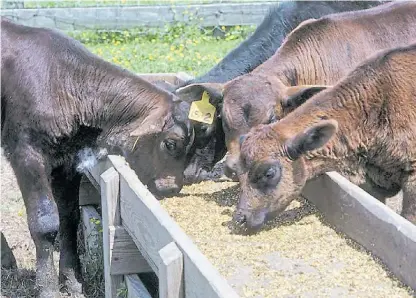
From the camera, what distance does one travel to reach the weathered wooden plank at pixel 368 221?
396 cm

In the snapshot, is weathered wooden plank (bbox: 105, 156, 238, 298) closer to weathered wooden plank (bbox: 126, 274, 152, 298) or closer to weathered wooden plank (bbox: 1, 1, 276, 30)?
weathered wooden plank (bbox: 126, 274, 152, 298)

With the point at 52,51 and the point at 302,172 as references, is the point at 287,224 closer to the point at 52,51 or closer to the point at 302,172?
the point at 302,172

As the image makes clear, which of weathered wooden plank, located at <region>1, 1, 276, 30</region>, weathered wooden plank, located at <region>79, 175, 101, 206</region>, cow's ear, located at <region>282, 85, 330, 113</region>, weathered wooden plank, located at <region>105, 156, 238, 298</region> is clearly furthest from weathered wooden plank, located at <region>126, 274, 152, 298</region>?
weathered wooden plank, located at <region>1, 1, 276, 30</region>

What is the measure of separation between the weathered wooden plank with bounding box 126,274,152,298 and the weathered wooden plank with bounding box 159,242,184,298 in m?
0.86

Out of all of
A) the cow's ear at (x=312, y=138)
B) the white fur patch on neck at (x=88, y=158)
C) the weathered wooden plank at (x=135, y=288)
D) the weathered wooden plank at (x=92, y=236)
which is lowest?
the weathered wooden plank at (x=92, y=236)

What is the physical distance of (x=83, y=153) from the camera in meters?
6.00

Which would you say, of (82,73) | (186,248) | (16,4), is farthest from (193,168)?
(16,4)

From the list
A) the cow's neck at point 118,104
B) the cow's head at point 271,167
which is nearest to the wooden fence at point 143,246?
the cow's neck at point 118,104

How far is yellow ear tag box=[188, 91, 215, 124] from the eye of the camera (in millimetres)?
5793

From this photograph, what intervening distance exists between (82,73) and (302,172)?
78.7 inches

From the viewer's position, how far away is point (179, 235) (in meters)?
3.96

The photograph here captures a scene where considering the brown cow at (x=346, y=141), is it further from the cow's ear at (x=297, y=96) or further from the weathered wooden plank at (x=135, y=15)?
the weathered wooden plank at (x=135, y=15)

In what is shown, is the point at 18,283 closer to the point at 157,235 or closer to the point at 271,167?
the point at 157,235

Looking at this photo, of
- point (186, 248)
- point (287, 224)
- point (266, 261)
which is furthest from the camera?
point (287, 224)
